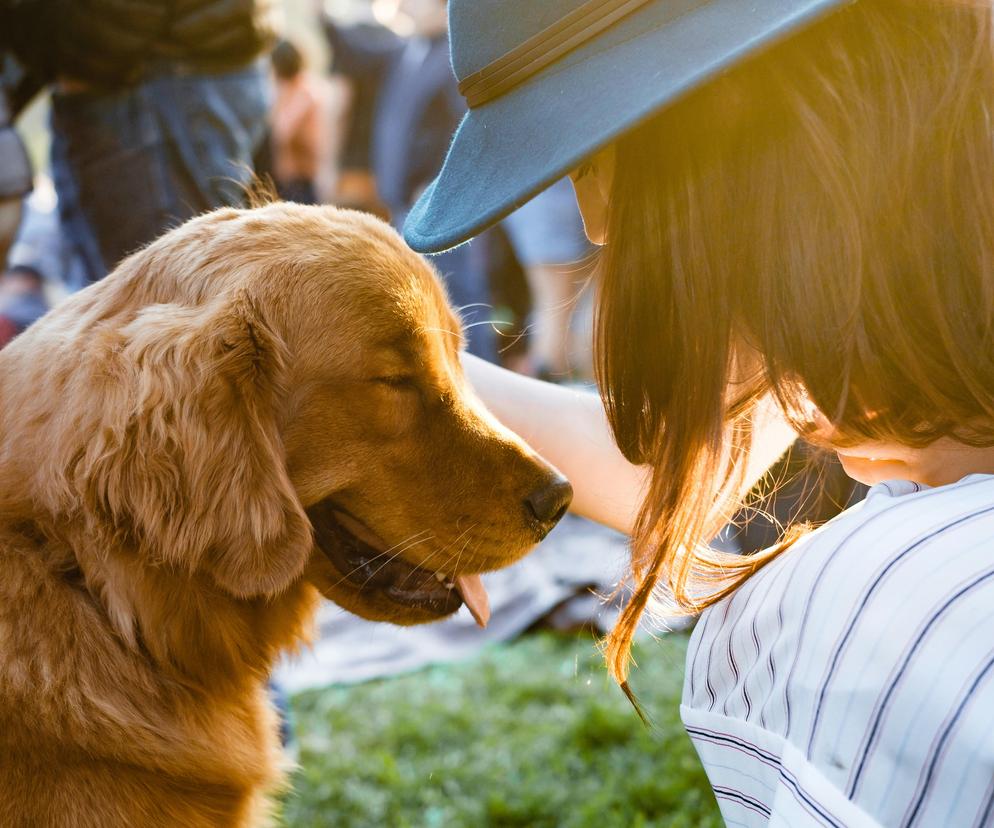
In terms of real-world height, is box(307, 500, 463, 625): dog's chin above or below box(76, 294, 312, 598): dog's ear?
below

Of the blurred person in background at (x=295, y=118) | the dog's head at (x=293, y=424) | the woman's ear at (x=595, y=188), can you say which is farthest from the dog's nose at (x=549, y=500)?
the blurred person in background at (x=295, y=118)

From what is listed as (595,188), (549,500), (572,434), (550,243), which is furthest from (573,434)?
(550,243)

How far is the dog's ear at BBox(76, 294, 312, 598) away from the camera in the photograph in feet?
6.05

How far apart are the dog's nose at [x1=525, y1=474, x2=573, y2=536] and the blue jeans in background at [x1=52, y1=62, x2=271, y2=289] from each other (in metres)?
1.80

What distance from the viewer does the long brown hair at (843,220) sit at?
134 cm

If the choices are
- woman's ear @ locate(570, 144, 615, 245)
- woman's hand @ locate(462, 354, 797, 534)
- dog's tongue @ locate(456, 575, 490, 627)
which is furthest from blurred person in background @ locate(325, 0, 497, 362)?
woman's ear @ locate(570, 144, 615, 245)

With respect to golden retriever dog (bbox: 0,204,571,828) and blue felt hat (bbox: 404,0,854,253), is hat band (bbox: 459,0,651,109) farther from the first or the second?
golden retriever dog (bbox: 0,204,571,828)

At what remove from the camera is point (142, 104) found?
354 centimetres

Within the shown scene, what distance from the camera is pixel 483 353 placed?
23.9ft

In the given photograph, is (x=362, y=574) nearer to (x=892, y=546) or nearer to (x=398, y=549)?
(x=398, y=549)

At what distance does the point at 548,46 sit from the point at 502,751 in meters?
2.62

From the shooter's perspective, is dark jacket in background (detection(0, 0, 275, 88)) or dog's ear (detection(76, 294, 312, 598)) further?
dark jacket in background (detection(0, 0, 275, 88))

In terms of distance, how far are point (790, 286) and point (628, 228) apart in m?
0.26

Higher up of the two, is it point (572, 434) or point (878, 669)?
point (878, 669)
